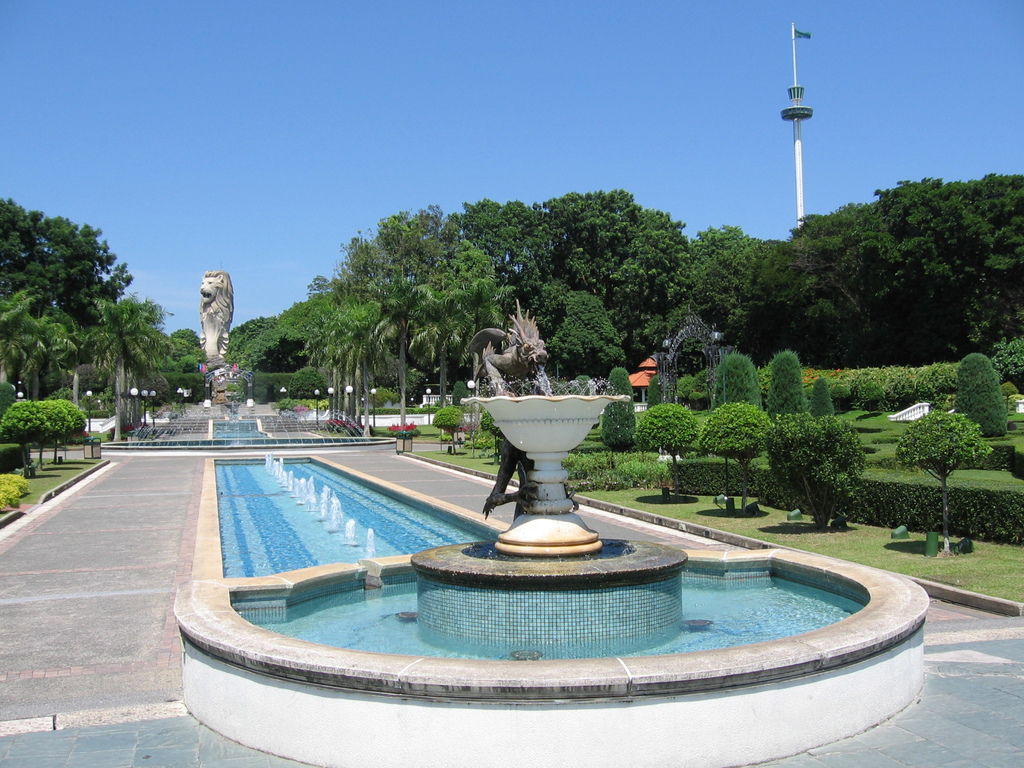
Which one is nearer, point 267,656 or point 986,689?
point 267,656

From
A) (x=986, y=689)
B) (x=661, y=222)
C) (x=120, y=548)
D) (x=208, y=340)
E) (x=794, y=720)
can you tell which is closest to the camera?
(x=794, y=720)

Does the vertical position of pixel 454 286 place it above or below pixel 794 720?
above

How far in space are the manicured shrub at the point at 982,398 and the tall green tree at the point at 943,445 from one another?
15.1 metres

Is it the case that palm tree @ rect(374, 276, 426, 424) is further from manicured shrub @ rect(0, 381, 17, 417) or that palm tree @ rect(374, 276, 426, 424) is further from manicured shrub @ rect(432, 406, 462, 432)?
manicured shrub @ rect(0, 381, 17, 417)

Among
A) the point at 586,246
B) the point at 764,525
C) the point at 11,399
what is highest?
the point at 586,246

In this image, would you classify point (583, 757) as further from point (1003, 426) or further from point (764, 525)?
point (1003, 426)

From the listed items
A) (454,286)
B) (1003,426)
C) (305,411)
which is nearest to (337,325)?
(454,286)

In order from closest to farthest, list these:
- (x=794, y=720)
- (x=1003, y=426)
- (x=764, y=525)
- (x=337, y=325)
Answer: (x=794, y=720) → (x=764, y=525) → (x=1003, y=426) → (x=337, y=325)

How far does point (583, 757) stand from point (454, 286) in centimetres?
4819

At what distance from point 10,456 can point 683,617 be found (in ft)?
80.2

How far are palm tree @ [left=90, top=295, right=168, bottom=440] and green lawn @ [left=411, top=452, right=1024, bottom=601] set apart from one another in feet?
103

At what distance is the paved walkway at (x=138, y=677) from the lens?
5375mm

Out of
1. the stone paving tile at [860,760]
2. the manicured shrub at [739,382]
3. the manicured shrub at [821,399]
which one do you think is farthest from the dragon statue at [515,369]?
the manicured shrub at [821,399]

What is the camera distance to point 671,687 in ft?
16.6
